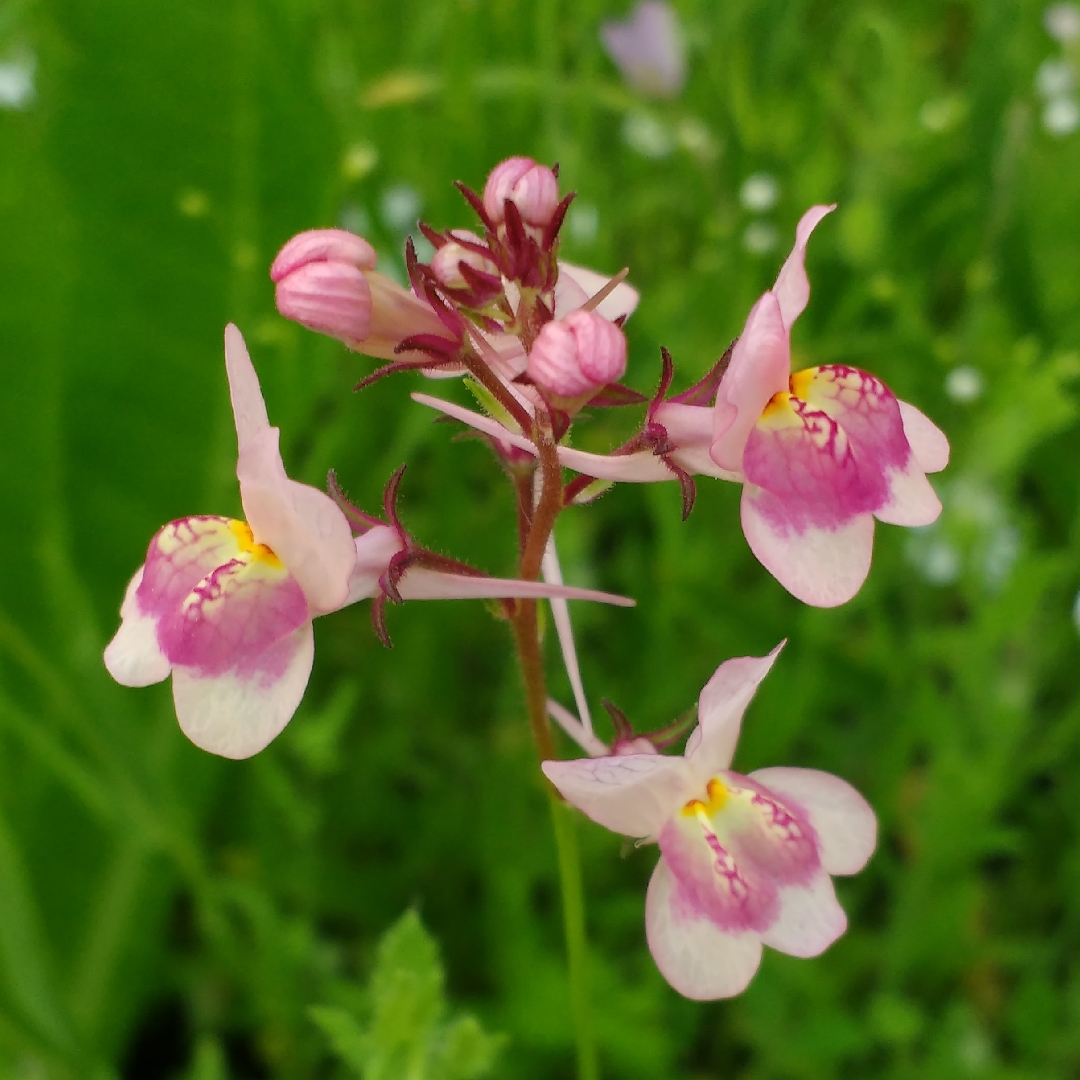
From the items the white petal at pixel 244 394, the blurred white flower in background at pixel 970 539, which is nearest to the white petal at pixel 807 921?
the white petal at pixel 244 394

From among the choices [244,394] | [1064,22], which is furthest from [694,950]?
[1064,22]

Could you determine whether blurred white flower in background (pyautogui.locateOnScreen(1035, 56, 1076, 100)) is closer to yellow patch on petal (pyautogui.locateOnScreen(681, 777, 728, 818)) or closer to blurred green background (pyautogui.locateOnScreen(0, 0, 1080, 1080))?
blurred green background (pyautogui.locateOnScreen(0, 0, 1080, 1080))

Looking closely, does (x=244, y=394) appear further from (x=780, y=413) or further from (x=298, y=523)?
(x=780, y=413)

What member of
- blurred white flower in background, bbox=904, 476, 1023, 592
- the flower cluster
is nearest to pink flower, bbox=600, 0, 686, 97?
blurred white flower in background, bbox=904, 476, 1023, 592

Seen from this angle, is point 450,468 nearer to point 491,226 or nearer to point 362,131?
point 362,131

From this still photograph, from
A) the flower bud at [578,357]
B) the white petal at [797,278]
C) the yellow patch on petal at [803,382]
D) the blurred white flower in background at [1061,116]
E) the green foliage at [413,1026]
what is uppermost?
the blurred white flower in background at [1061,116]

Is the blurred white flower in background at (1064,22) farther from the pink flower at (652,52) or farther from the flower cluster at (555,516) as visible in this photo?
the flower cluster at (555,516)
